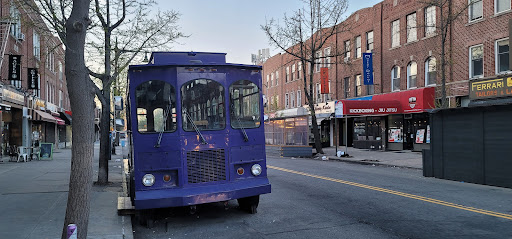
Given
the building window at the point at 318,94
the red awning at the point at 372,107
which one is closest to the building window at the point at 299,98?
the building window at the point at 318,94

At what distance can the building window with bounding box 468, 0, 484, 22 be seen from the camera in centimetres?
2043

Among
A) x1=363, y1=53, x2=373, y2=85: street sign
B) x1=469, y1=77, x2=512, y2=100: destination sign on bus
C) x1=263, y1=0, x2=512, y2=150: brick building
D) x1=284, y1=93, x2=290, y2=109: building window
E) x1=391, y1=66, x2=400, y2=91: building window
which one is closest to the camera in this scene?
x1=469, y1=77, x2=512, y2=100: destination sign on bus

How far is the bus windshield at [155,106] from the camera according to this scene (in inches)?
260

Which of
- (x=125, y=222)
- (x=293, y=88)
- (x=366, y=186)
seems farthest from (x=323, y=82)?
(x=125, y=222)

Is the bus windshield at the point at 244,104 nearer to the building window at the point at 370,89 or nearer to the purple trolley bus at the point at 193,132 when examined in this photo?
the purple trolley bus at the point at 193,132

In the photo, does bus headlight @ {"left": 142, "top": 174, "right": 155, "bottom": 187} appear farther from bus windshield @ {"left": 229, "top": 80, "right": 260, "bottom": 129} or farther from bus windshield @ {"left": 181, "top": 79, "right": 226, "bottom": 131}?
bus windshield @ {"left": 229, "top": 80, "right": 260, "bottom": 129}

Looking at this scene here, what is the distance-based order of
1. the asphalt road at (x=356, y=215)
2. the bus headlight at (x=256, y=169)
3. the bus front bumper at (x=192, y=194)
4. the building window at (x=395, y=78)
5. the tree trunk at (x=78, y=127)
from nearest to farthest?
1. the tree trunk at (x=78, y=127)
2. the asphalt road at (x=356, y=215)
3. the bus front bumper at (x=192, y=194)
4. the bus headlight at (x=256, y=169)
5. the building window at (x=395, y=78)

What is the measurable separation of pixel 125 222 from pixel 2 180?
7763mm

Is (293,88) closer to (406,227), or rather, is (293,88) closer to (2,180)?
(2,180)

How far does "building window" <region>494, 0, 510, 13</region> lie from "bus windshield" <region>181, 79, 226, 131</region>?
18164 mm

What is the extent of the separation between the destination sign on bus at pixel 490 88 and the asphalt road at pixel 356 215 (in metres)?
8.90

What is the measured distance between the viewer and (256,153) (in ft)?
23.6

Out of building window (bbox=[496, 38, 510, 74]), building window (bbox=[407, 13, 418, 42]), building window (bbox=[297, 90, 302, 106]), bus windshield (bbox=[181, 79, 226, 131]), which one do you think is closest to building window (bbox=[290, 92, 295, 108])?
building window (bbox=[297, 90, 302, 106])

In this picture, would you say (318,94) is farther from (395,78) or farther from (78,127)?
(78,127)
